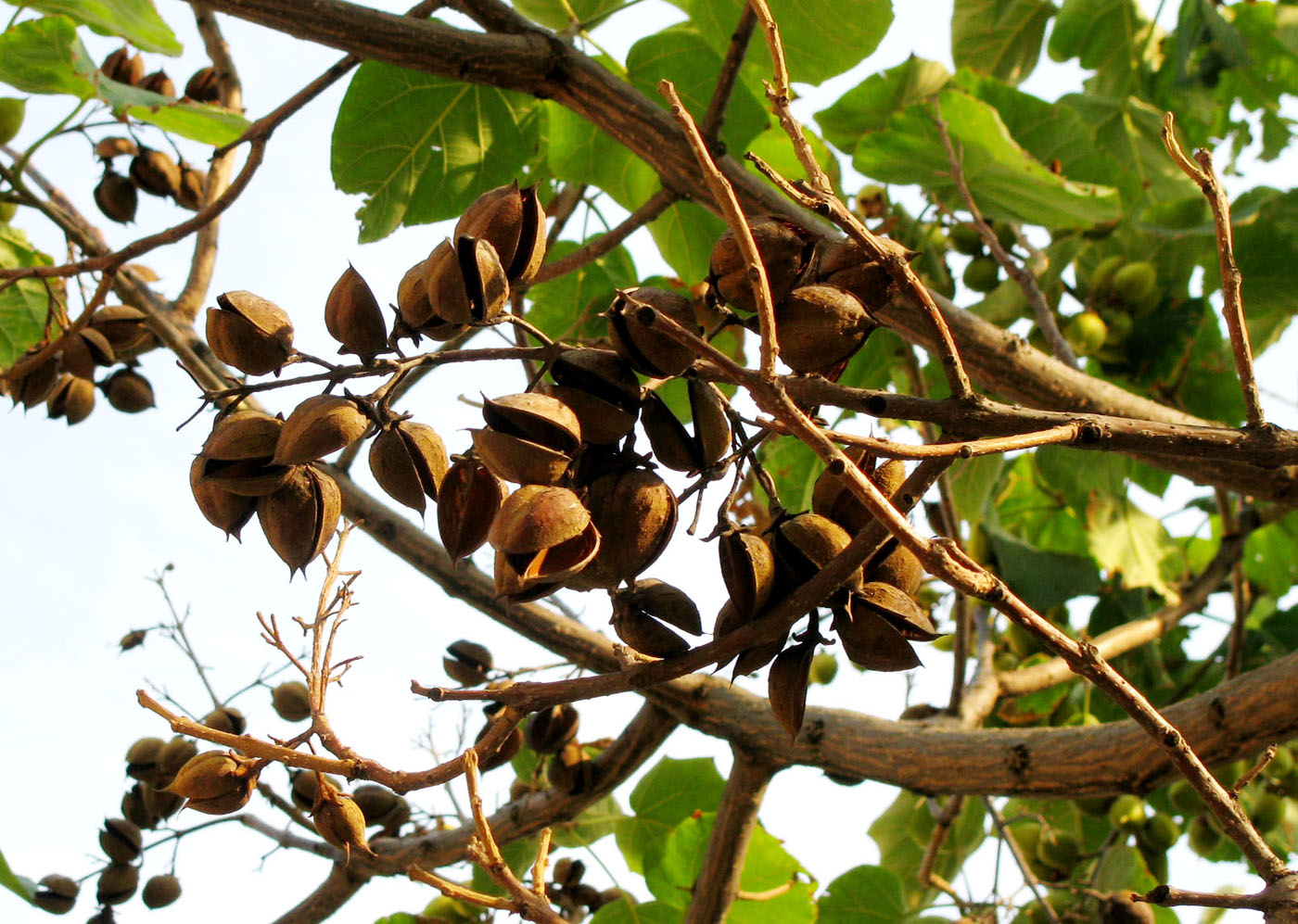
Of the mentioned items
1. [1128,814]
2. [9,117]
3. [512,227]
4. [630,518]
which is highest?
[9,117]

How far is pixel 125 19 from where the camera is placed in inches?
105

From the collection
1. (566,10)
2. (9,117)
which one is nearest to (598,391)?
(566,10)

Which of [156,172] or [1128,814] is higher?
[156,172]

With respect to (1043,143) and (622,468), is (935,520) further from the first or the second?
(622,468)

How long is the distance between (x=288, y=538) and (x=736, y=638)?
50 cm

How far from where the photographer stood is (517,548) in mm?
970

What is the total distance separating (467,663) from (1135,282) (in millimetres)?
2253

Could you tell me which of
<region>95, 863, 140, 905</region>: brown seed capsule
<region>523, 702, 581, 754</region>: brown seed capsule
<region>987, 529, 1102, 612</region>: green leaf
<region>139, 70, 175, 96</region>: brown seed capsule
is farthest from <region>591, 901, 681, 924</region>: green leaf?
<region>139, 70, 175, 96</region>: brown seed capsule

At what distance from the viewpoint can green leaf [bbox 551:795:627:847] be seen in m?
3.09

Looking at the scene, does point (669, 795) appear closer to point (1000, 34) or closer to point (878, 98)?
point (878, 98)

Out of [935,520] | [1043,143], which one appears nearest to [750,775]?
[935,520]

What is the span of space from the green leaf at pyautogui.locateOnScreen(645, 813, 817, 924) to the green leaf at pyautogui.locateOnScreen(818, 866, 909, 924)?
321mm

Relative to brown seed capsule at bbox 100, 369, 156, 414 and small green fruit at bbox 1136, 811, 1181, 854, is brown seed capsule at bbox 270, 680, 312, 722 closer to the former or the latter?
brown seed capsule at bbox 100, 369, 156, 414

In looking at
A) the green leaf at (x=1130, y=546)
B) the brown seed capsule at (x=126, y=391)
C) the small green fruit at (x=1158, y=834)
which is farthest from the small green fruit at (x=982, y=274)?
the brown seed capsule at (x=126, y=391)
